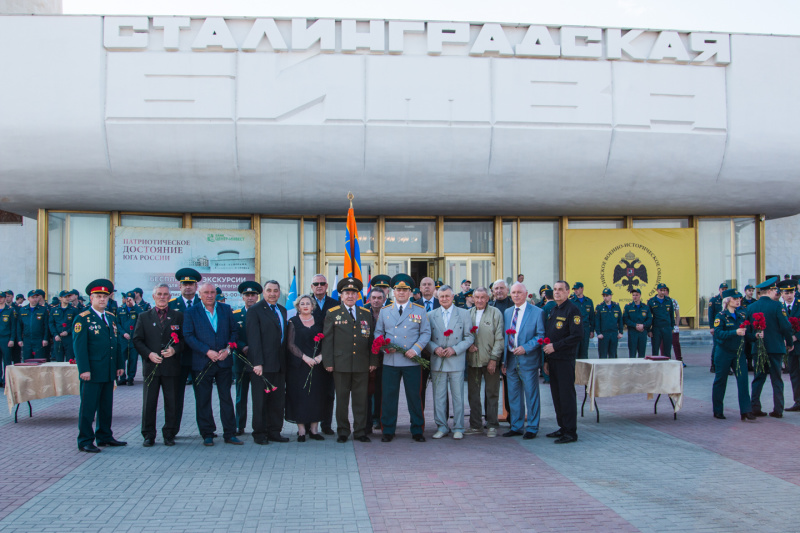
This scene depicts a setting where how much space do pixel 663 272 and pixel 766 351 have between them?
1130 centimetres

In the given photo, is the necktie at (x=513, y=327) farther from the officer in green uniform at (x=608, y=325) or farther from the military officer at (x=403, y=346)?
the officer in green uniform at (x=608, y=325)

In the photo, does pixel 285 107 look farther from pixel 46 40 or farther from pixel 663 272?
pixel 663 272

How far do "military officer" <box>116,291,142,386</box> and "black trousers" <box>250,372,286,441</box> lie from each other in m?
5.38

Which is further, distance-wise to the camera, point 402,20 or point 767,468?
point 402,20

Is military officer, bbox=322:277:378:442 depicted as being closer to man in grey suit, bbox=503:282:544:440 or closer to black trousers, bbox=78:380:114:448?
man in grey suit, bbox=503:282:544:440

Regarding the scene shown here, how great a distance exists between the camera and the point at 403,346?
7711 millimetres

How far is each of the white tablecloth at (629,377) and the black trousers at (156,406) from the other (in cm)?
515

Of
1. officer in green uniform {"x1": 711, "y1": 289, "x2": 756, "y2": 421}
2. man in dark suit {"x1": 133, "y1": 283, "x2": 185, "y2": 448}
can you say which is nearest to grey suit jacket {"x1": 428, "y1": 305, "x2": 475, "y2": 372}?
man in dark suit {"x1": 133, "y1": 283, "x2": 185, "y2": 448}

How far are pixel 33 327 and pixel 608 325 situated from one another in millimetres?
12189

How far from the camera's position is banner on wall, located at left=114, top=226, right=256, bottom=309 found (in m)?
18.0

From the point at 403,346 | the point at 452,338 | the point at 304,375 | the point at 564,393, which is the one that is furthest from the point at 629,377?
the point at 304,375

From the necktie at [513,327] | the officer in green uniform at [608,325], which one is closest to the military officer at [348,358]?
the necktie at [513,327]

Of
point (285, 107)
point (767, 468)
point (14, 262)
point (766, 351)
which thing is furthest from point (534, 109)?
point (14, 262)

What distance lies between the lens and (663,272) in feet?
64.7
